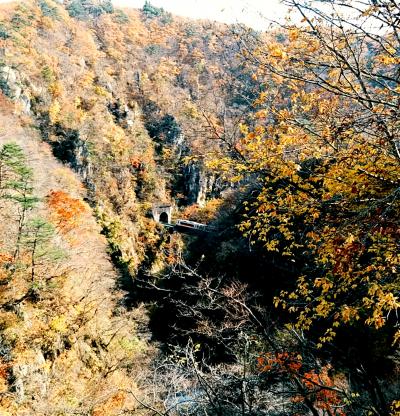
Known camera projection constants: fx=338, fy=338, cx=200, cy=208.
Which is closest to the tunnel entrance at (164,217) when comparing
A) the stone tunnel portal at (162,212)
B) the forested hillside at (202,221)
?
the stone tunnel portal at (162,212)

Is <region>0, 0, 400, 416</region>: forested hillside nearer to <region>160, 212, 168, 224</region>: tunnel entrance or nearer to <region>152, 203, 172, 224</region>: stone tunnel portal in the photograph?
<region>152, 203, 172, 224</region>: stone tunnel portal

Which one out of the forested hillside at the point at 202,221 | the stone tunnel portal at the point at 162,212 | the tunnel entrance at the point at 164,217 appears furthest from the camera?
the tunnel entrance at the point at 164,217

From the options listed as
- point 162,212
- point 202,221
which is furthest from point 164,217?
Result: point 202,221

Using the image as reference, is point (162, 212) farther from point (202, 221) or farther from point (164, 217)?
point (202, 221)

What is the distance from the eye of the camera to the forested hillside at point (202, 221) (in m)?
4.45

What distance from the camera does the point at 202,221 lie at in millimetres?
42281

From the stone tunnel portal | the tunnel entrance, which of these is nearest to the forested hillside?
the stone tunnel portal

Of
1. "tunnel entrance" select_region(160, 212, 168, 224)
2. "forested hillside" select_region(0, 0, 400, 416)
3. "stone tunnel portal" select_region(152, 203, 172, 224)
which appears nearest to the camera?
"forested hillside" select_region(0, 0, 400, 416)

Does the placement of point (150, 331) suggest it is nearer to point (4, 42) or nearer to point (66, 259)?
point (66, 259)

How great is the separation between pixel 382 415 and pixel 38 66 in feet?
183

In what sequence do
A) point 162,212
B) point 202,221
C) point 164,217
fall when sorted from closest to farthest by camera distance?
point 202,221 → point 162,212 → point 164,217

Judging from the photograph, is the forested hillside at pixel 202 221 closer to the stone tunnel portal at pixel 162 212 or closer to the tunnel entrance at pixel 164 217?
the stone tunnel portal at pixel 162 212

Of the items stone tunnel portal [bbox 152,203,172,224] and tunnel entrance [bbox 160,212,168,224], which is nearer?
stone tunnel portal [bbox 152,203,172,224]

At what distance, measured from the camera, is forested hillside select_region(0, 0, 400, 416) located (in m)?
4.45
